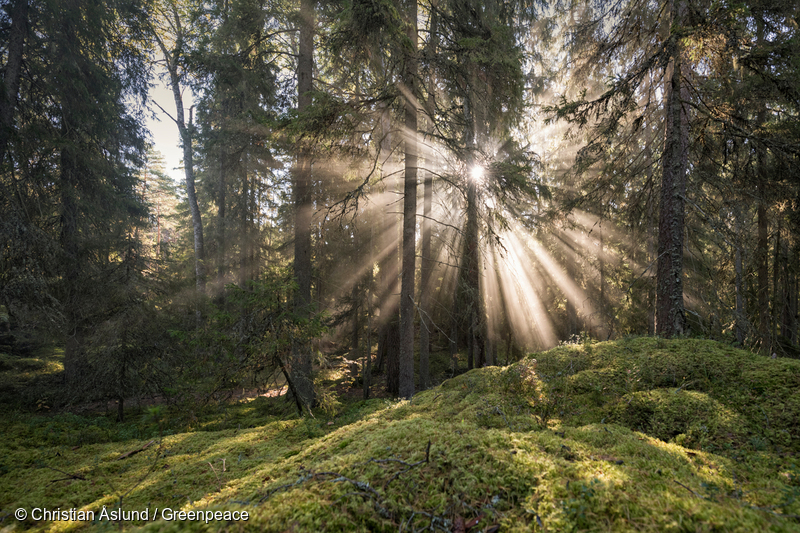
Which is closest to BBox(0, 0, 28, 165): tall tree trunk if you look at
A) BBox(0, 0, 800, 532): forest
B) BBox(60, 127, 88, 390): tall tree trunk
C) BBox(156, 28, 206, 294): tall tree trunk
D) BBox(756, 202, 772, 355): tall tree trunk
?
BBox(0, 0, 800, 532): forest

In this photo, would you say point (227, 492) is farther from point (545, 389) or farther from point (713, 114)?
point (713, 114)

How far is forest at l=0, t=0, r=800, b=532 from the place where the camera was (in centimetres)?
225

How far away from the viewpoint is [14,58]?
960cm

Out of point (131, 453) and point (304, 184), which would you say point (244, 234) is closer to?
point (304, 184)

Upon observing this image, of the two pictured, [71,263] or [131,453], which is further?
[71,263]

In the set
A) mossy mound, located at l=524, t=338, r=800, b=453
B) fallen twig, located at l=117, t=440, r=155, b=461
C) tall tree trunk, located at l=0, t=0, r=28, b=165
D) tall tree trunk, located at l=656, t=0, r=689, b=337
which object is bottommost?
fallen twig, located at l=117, t=440, r=155, b=461

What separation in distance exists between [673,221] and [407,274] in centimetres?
570

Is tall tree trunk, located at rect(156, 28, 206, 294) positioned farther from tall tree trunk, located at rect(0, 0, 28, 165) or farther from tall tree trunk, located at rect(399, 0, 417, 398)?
tall tree trunk, located at rect(399, 0, 417, 398)

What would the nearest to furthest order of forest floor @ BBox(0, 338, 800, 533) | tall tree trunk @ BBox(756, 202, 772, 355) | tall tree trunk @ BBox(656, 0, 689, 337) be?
forest floor @ BBox(0, 338, 800, 533), tall tree trunk @ BBox(656, 0, 689, 337), tall tree trunk @ BBox(756, 202, 772, 355)

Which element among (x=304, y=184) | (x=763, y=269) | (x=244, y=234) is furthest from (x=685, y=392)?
(x=244, y=234)

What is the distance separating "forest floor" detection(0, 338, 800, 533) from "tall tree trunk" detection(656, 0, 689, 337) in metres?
1.62

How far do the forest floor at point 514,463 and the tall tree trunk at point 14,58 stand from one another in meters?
9.69

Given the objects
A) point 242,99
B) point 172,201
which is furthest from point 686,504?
point 172,201

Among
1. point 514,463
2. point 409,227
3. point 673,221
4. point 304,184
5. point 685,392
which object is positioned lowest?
point 685,392
